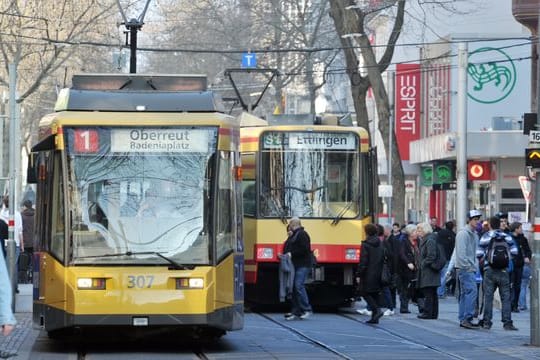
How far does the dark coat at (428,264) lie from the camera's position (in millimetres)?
22734

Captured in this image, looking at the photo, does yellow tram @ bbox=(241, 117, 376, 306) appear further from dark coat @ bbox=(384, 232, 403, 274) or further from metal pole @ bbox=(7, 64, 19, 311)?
metal pole @ bbox=(7, 64, 19, 311)

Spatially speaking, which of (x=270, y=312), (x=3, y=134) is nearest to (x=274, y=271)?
(x=270, y=312)

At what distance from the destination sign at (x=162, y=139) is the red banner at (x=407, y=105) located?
137 feet

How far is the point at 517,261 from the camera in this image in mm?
25016

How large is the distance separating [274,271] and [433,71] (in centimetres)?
3297

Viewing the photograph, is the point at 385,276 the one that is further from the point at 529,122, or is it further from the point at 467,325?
the point at 529,122

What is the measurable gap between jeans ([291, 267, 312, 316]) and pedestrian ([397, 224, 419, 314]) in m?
2.44

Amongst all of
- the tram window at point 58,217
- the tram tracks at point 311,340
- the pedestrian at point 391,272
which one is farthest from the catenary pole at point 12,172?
the pedestrian at point 391,272

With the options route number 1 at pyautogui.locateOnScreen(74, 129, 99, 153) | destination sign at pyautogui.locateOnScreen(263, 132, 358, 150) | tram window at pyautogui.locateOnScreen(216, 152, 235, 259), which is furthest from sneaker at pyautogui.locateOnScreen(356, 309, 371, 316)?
route number 1 at pyautogui.locateOnScreen(74, 129, 99, 153)

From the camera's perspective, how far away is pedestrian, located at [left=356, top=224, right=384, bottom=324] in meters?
21.9

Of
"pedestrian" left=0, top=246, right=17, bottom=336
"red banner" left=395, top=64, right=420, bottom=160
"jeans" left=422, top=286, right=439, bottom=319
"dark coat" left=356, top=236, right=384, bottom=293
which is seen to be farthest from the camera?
"red banner" left=395, top=64, right=420, bottom=160

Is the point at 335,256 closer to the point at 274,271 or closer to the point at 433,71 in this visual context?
the point at 274,271

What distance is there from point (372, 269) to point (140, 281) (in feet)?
22.6

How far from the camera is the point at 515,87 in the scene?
5362 centimetres
